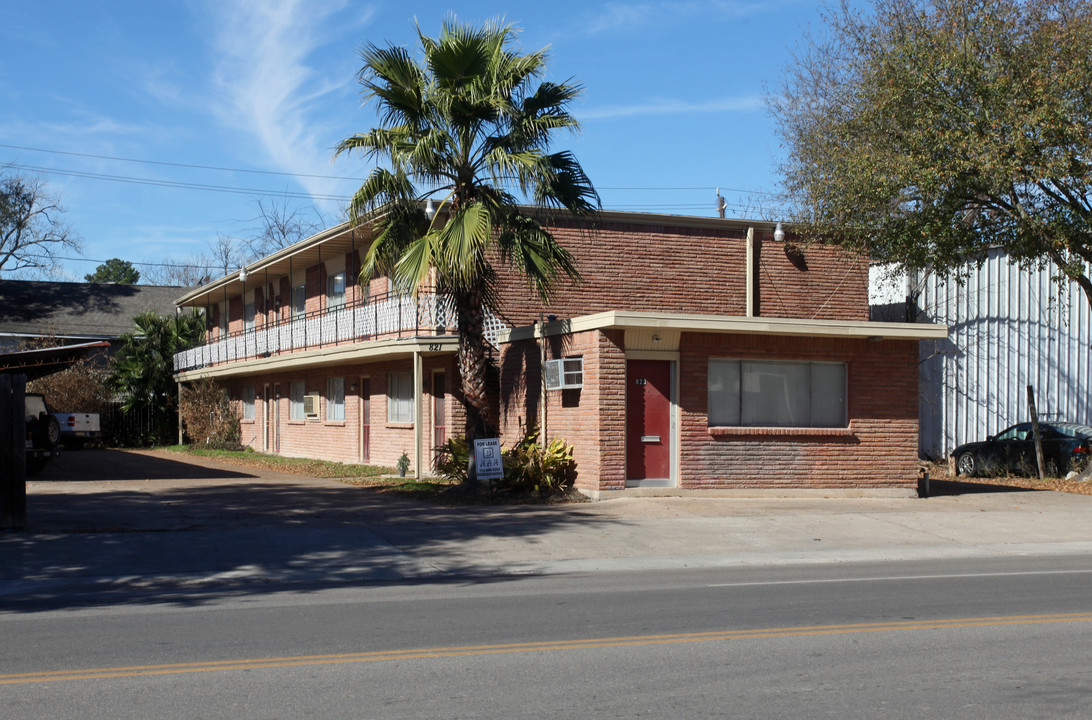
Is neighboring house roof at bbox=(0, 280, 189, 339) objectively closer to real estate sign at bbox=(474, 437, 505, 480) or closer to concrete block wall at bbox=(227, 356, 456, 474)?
concrete block wall at bbox=(227, 356, 456, 474)

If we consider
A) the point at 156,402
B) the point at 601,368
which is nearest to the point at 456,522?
the point at 601,368

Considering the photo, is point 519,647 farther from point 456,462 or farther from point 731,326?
point 456,462

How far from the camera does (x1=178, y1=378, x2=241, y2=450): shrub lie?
35156 mm

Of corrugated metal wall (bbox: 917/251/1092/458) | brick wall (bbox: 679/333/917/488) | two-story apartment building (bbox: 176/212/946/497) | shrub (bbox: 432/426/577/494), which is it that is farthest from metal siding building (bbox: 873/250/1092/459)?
shrub (bbox: 432/426/577/494)

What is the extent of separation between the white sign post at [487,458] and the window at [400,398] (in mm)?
6725

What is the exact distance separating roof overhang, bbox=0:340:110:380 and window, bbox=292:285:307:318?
8.05 meters

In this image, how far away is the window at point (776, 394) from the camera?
61.0 ft

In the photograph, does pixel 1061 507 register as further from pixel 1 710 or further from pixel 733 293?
pixel 1 710

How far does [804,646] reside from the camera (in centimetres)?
754

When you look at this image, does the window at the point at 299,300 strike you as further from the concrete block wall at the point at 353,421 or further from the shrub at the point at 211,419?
the shrub at the point at 211,419

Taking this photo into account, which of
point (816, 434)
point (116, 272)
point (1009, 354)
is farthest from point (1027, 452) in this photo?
point (116, 272)

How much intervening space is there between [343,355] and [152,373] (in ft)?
60.0

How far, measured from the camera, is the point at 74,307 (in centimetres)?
4806

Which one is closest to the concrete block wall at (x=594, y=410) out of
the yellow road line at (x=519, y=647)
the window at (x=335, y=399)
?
the yellow road line at (x=519, y=647)
